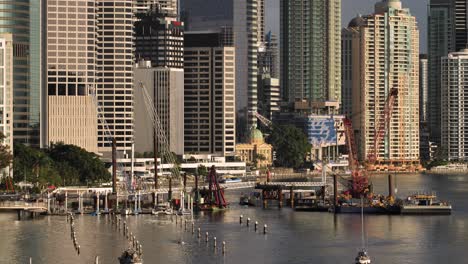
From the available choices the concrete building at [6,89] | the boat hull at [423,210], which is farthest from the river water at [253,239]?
the concrete building at [6,89]

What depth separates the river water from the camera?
11944 cm

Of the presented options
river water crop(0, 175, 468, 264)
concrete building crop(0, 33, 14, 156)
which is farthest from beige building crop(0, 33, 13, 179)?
river water crop(0, 175, 468, 264)

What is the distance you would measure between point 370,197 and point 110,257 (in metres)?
67.1

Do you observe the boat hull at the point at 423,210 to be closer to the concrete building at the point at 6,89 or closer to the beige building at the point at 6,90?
the beige building at the point at 6,90

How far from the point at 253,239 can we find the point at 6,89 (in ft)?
210

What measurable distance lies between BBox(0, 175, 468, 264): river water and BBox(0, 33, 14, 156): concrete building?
3071 cm

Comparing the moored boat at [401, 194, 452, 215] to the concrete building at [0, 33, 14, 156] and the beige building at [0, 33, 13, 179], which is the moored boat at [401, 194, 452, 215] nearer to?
the beige building at [0, 33, 13, 179]

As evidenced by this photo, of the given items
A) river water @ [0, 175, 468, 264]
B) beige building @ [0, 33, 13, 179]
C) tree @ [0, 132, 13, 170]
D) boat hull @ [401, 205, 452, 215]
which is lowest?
river water @ [0, 175, 468, 264]

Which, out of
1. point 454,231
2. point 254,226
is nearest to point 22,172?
point 254,226

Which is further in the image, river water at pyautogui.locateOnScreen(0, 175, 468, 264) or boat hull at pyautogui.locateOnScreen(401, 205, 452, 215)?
boat hull at pyautogui.locateOnScreen(401, 205, 452, 215)

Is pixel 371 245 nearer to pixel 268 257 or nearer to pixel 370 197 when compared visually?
pixel 268 257

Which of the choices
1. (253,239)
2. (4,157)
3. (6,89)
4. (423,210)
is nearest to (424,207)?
(423,210)

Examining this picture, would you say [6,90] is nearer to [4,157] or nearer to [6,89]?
[6,89]

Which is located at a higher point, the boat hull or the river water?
the boat hull
